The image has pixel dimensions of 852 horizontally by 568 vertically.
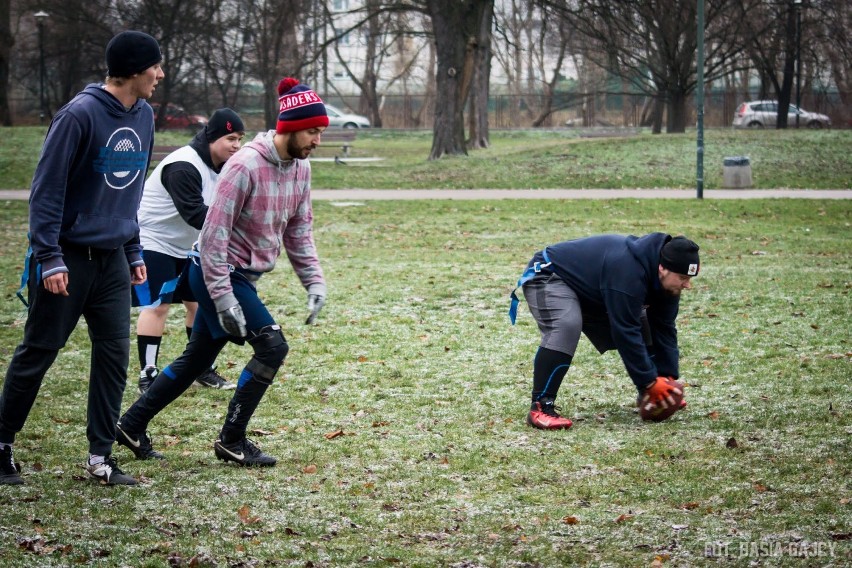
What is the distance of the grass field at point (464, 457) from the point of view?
4.28 metres

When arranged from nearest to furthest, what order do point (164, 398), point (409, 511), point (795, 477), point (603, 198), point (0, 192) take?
point (409, 511), point (795, 477), point (164, 398), point (603, 198), point (0, 192)

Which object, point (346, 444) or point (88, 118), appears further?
point (346, 444)

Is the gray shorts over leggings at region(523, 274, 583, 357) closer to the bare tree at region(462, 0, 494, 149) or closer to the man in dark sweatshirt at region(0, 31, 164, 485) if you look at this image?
the man in dark sweatshirt at region(0, 31, 164, 485)

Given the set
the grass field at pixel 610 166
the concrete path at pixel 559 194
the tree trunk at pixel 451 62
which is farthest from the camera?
the tree trunk at pixel 451 62

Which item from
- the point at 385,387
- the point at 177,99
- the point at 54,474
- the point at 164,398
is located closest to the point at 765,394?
the point at 385,387

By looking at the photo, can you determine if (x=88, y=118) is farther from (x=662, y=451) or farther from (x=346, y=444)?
(x=662, y=451)

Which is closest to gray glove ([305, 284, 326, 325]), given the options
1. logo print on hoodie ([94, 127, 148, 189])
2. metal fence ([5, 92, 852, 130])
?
logo print on hoodie ([94, 127, 148, 189])

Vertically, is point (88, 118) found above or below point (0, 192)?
above

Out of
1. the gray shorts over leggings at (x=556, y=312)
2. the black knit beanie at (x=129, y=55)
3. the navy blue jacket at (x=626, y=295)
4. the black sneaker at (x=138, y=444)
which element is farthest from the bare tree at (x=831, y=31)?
the black knit beanie at (x=129, y=55)

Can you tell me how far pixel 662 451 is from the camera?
5.64 m

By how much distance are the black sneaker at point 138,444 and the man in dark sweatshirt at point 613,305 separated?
2131mm

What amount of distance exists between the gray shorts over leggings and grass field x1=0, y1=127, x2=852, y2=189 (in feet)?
58.8

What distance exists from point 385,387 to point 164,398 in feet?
6.93

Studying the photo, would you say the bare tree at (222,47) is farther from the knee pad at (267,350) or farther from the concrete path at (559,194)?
the knee pad at (267,350)
